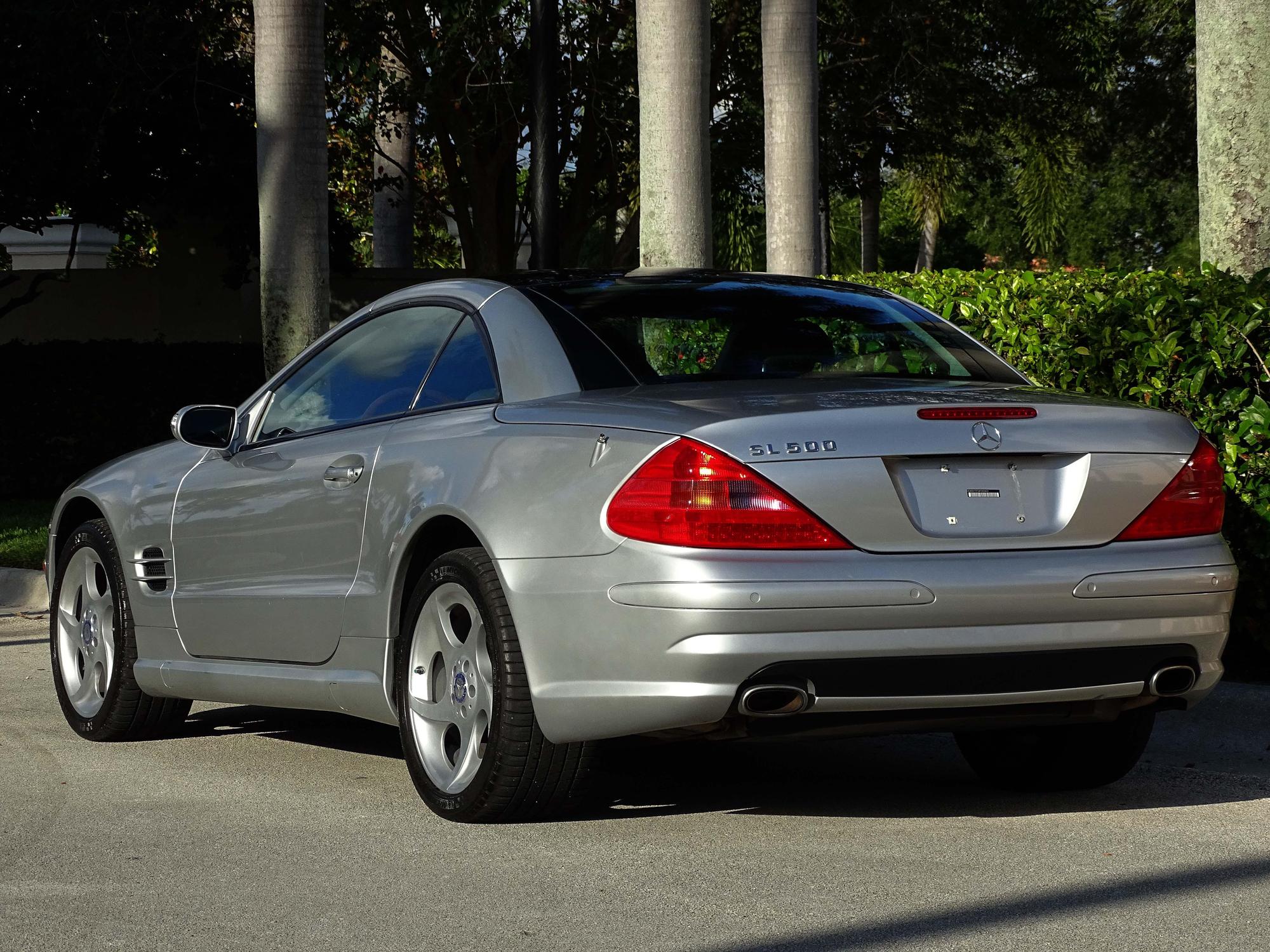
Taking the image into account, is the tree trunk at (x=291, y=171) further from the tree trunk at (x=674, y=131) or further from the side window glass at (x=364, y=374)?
the side window glass at (x=364, y=374)

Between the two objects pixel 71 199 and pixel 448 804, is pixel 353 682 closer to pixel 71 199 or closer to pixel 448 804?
pixel 448 804

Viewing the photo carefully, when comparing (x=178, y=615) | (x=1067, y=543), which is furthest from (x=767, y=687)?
(x=178, y=615)

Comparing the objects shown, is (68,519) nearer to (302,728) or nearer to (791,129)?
(302,728)

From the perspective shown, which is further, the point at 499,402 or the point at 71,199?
the point at 71,199

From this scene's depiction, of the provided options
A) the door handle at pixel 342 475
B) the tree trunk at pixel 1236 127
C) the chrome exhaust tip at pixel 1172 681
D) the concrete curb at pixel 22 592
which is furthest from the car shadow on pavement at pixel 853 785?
the concrete curb at pixel 22 592

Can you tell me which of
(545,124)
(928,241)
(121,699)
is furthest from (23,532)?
(928,241)

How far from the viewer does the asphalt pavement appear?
14.8 feet

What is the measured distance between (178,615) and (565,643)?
2303 mm

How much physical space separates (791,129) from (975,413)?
6.82 meters

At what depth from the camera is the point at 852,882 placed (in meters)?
4.93

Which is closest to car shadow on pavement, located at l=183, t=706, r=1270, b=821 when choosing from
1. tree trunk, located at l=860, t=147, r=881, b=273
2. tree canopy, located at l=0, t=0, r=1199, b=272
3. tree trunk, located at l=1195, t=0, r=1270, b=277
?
tree trunk, located at l=1195, t=0, r=1270, b=277

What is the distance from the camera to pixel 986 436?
5.09 m

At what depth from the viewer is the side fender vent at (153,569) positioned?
702 cm

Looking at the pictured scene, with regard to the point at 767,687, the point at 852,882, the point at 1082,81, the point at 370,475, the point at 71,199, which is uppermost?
the point at 1082,81
